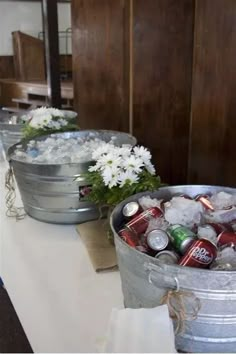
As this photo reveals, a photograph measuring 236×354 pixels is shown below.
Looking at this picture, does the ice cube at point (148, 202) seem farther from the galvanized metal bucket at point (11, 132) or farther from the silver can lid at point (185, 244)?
the galvanized metal bucket at point (11, 132)

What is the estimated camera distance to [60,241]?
119 centimetres

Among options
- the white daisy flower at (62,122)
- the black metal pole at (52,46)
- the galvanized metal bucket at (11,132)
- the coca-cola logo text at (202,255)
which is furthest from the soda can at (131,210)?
the black metal pole at (52,46)

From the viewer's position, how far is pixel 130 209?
82 centimetres

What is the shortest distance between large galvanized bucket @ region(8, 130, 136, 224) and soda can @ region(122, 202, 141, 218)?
338 mm

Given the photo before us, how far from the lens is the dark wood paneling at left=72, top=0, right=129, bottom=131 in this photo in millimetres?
2248

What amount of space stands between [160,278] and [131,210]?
25cm

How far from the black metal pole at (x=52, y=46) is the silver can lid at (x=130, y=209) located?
201 cm

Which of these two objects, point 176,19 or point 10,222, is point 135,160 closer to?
point 10,222

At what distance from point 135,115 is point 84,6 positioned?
733 millimetres

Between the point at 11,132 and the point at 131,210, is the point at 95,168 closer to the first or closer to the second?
the point at 131,210

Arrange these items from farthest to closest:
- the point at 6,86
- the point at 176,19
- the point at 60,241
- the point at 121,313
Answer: the point at 6,86 → the point at 176,19 → the point at 60,241 → the point at 121,313

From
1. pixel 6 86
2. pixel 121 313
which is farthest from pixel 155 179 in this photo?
pixel 6 86

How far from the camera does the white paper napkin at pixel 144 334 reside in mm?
553

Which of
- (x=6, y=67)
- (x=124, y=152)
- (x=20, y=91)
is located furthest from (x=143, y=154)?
(x=6, y=67)
